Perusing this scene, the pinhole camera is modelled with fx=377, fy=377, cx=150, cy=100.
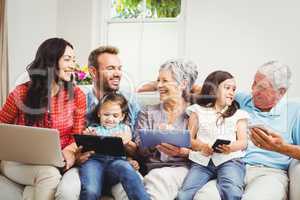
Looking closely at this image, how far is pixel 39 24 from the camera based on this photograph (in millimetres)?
3152

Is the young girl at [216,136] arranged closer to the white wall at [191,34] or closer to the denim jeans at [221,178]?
the denim jeans at [221,178]

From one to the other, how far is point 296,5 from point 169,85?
1.47 m

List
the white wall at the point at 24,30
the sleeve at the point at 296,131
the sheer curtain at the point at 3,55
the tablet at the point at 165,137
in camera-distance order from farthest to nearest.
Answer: the white wall at the point at 24,30 < the sheer curtain at the point at 3,55 < the sleeve at the point at 296,131 < the tablet at the point at 165,137

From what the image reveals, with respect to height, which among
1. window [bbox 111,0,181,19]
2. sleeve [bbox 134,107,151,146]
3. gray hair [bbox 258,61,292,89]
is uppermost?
window [bbox 111,0,181,19]

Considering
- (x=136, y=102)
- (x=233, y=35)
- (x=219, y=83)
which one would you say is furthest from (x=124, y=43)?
(x=219, y=83)

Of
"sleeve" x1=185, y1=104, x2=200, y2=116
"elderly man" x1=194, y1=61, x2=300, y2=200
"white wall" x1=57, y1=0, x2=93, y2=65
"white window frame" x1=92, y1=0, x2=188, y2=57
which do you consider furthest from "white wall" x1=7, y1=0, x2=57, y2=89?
"elderly man" x1=194, y1=61, x2=300, y2=200

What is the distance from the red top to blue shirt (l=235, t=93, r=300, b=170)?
913mm

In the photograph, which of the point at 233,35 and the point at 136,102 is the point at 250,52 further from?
the point at 136,102

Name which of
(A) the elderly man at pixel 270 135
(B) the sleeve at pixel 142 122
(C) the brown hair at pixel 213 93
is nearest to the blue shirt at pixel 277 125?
(A) the elderly man at pixel 270 135

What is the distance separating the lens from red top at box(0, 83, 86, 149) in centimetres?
202

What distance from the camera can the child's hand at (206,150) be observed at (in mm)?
1920

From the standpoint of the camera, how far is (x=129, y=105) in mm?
2096

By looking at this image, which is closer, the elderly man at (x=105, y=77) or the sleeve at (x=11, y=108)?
the sleeve at (x=11, y=108)

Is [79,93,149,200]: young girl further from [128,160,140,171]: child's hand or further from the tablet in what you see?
the tablet
